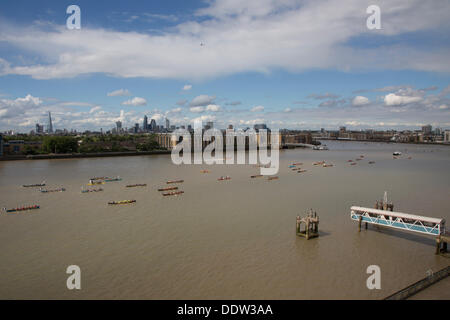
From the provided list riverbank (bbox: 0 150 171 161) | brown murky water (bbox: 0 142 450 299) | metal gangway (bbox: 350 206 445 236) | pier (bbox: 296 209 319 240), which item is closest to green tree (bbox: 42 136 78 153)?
riverbank (bbox: 0 150 171 161)

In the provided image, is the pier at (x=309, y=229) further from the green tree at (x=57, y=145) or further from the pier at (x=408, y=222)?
the green tree at (x=57, y=145)

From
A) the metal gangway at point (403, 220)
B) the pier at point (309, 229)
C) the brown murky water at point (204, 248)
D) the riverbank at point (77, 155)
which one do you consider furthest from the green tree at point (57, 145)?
the metal gangway at point (403, 220)

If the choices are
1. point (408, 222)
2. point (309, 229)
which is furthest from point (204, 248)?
point (408, 222)

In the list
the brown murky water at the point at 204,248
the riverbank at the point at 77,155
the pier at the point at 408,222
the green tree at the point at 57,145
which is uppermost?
the green tree at the point at 57,145

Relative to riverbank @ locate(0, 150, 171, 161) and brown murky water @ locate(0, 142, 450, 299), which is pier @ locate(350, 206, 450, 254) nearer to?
brown murky water @ locate(0, 142, 450, 299)
